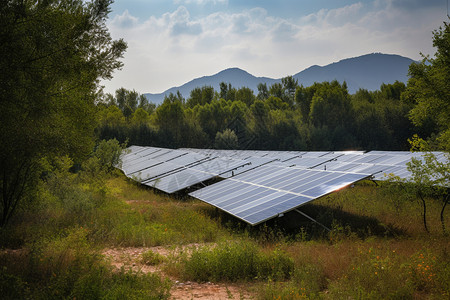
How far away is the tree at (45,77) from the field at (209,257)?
221cm

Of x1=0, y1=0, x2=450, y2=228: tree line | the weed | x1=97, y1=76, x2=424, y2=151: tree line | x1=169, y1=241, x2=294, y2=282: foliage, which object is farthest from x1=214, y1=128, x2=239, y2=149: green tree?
x1=169, y1=241, x2=294, y2=282: foliage

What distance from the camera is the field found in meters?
6.00

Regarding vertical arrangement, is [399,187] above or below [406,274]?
above

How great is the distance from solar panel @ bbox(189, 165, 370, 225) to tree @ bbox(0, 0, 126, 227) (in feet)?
18.0

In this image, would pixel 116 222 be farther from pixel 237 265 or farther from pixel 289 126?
pixel 289 126

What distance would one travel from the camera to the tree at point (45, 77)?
668cm

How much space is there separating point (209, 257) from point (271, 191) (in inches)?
201

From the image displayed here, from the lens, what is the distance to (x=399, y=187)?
10.9 meters

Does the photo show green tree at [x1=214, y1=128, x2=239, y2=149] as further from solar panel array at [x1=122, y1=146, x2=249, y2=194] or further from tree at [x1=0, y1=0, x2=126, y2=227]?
tree at [x1=0, y1=0, x2=126, y2=227]

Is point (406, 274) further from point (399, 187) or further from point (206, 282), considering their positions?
point (399, 187)

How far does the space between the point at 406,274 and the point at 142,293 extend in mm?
5105

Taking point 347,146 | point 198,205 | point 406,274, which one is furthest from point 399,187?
point 347,146

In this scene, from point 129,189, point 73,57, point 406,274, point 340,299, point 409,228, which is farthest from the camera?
point 129,189

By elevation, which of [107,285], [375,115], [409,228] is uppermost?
[375,115]
